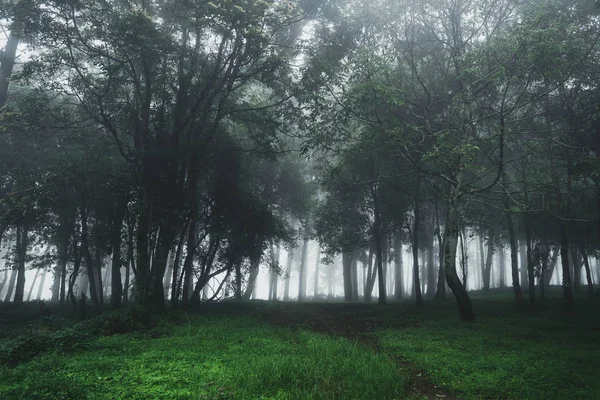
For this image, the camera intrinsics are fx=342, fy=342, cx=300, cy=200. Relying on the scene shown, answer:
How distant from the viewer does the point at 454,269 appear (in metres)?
14.4

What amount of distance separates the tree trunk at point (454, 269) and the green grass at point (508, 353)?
558 millimetres

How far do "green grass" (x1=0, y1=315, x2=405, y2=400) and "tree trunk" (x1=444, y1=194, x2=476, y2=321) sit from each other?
280 inches

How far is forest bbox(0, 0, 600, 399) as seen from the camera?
7.26 metres

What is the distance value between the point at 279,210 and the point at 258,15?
19.5m

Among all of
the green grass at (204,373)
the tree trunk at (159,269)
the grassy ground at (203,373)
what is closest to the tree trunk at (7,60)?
the tree trunk at (159,269)

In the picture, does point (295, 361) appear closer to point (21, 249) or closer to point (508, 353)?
point (508, 353)

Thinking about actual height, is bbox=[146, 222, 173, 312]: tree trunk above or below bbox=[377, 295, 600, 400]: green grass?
above

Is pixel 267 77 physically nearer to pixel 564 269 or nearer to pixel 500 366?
pixel 500 366

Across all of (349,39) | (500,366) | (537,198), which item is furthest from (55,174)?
(537,198)

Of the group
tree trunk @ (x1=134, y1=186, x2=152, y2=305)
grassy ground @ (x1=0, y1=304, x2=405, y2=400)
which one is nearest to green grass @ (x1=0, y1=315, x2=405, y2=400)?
grassy ground @ (x1=0, y1=304, x2=405, y2=400)

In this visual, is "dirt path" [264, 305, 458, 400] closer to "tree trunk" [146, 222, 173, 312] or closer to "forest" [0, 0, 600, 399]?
"forest" [0, 0, 600, 399]

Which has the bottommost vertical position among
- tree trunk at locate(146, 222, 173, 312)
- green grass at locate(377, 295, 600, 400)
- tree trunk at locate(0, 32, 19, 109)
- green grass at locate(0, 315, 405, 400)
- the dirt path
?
the dirt path

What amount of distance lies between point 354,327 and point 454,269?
16.1 ft

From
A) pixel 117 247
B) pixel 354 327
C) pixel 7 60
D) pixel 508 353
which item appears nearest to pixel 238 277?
pixel 117 247
